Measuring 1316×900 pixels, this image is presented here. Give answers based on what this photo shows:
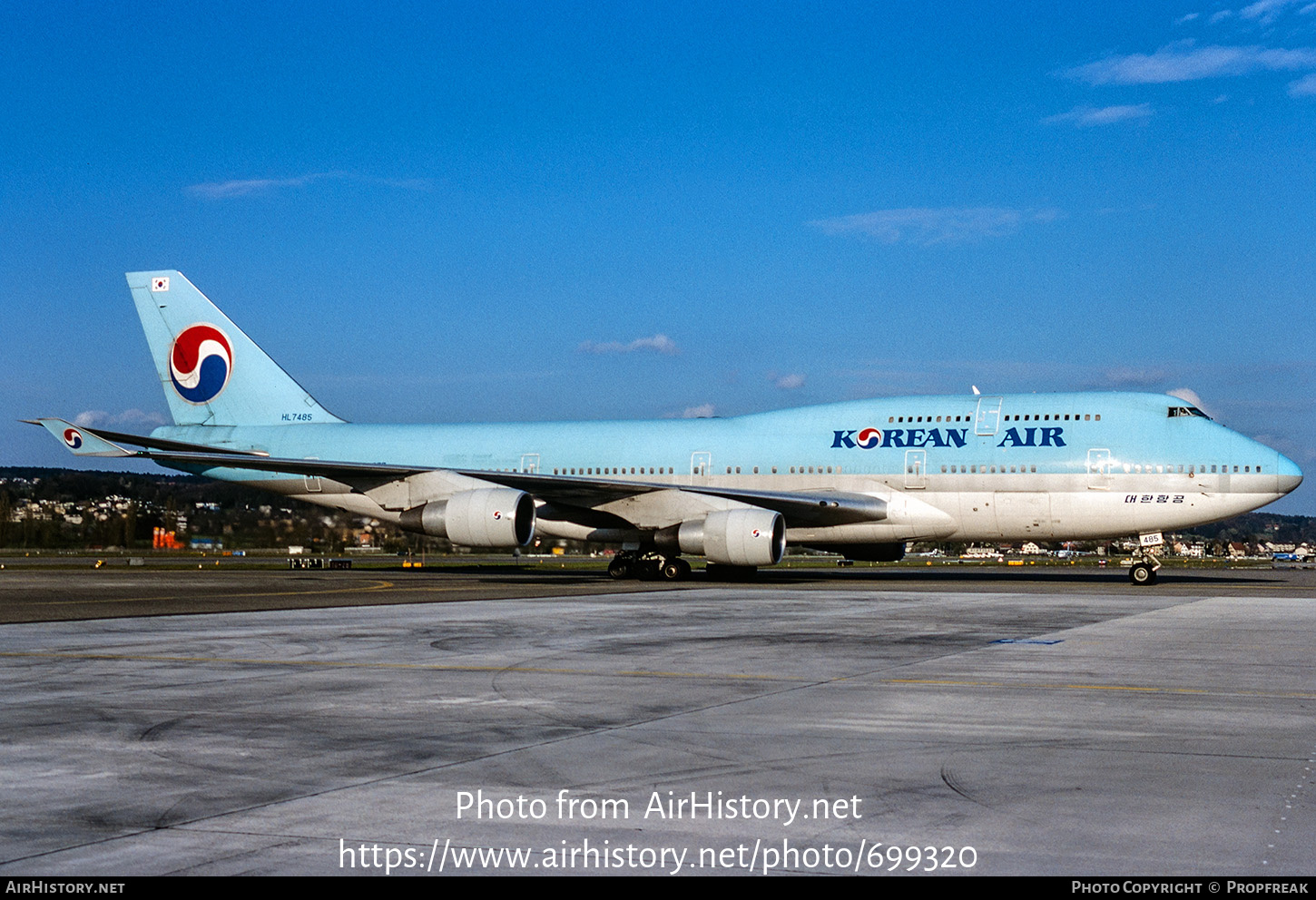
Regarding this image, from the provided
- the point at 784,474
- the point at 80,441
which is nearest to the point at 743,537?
the point at 784,474

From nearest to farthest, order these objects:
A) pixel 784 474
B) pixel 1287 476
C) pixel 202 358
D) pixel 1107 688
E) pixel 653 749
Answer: pixel 653 749
pixel 1107 688
pixel 1287 476
pixel 784 474
pixel 202 358

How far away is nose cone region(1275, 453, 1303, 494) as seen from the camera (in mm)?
27031

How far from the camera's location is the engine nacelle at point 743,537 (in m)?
27.7

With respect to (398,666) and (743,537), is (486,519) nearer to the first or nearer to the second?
(743,537)

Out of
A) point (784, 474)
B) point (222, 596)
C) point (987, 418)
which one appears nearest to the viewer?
point (222, 596)

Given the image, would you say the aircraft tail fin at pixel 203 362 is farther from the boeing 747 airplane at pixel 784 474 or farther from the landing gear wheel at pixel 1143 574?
the landing gear wheel at pixel 1143 574

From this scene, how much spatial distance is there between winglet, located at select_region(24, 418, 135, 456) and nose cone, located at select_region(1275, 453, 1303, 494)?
27128 millimetres

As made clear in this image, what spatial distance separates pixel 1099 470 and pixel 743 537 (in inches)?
337

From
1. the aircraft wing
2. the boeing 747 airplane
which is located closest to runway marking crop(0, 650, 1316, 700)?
the boeing 747 airplane

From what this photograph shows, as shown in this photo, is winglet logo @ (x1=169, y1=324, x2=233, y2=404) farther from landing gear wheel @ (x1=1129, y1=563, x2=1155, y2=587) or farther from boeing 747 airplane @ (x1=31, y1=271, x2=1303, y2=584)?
landing gear wheel @ (x1=1129, y1=563, x2=1155, y2=587)

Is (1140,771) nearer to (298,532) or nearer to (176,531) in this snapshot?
(298,532)

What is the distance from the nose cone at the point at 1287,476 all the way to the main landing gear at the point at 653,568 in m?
14.6

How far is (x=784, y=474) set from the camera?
3111cm

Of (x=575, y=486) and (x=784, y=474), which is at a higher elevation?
(x=784, y=474)
